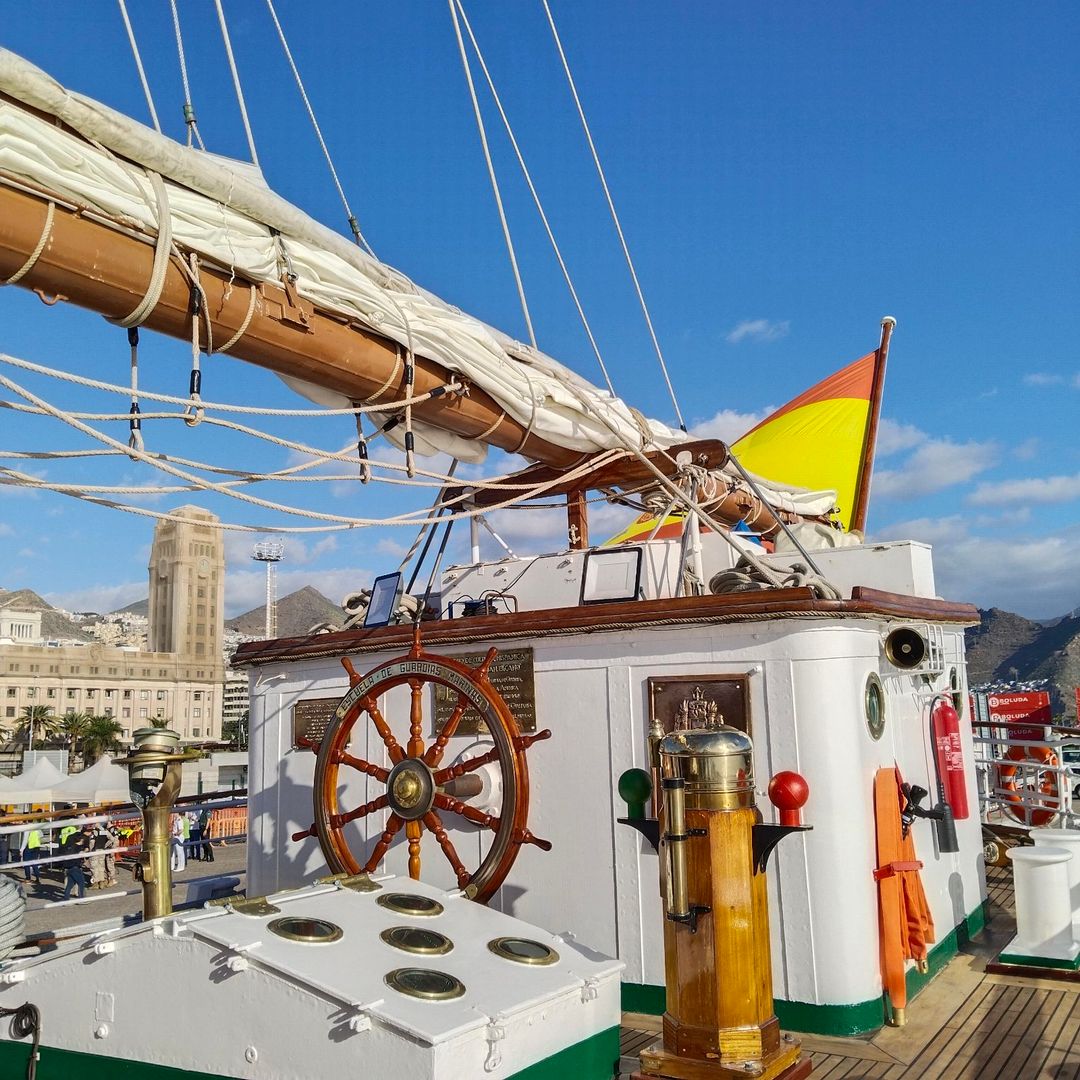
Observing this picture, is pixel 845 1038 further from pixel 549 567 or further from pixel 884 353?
pixel 884 353

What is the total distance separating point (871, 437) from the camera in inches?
444

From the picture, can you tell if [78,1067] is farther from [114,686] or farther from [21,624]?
[21,624]

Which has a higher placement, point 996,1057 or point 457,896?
point 457,896

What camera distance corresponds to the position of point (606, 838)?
4805 mm

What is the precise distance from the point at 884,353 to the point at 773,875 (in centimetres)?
902

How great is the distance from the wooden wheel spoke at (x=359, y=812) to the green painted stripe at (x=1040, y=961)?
10.8 feet

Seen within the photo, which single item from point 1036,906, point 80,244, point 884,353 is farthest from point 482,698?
point 884,353

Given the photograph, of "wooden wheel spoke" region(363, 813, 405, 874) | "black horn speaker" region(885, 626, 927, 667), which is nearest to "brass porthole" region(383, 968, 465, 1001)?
"wooden wheel spoke" region(363, 813, 405, 874)

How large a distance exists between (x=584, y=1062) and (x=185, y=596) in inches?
5703

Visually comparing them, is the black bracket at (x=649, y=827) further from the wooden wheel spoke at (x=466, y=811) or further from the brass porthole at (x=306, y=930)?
the wooden wheel spoke at (x=466, y=811)

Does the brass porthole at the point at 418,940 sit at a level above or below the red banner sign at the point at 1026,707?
below

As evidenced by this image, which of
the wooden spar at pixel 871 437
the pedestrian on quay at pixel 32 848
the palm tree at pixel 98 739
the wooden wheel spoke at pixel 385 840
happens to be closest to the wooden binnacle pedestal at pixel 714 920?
the wooden wheel spoke at pixel 385 840

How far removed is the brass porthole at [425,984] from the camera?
3.01 metres

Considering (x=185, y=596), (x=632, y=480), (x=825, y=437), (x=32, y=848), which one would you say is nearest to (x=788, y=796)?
(x=632, y=480)
